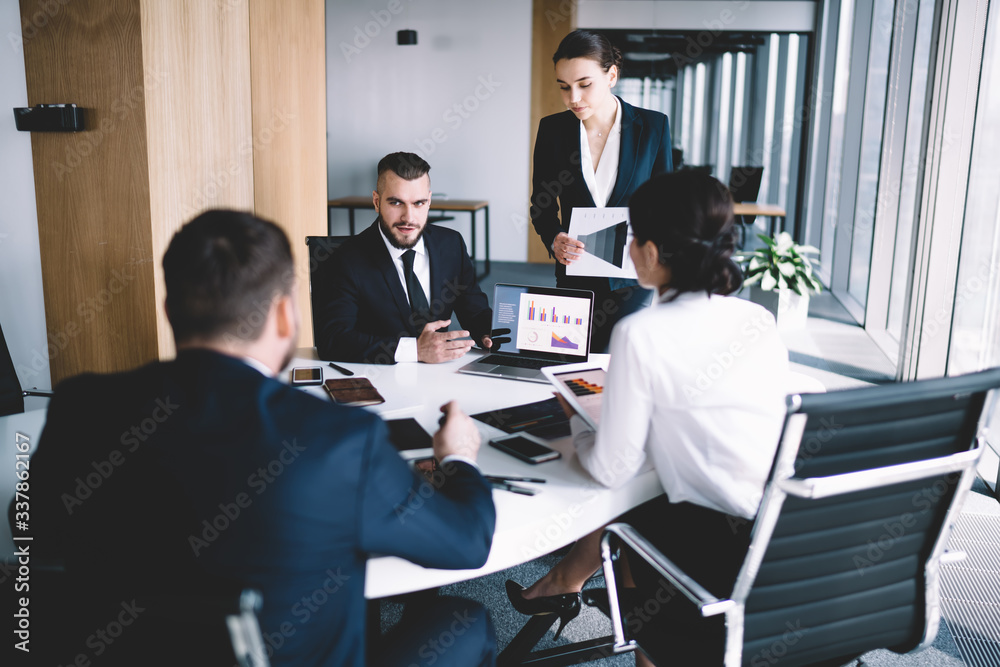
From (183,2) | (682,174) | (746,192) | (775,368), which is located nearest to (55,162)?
(183,2)

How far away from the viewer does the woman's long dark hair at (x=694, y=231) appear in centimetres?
153

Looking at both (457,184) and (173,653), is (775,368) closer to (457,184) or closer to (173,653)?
(173,653)

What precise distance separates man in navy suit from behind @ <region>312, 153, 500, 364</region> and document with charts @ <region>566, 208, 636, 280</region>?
1.32 feet

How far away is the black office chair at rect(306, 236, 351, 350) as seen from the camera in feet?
8.77

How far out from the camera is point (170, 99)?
3.02m

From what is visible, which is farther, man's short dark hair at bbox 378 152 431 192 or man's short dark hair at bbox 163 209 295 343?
man's short dark hair at bbox 378 152 431 192

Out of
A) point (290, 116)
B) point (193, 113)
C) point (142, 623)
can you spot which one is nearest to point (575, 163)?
point (193, 113)

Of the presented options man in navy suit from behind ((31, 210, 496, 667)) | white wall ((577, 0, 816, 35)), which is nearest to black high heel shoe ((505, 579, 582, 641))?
man in navy suit from behind ((31, 210, 496, 667))

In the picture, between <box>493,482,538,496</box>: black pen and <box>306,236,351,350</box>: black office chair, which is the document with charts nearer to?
<box>306,236,351,350</box>: black office chair

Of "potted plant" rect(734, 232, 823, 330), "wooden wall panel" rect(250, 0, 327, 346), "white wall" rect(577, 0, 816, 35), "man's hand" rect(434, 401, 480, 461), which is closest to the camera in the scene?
"man's hand" rect(434, 401, 480, 461)

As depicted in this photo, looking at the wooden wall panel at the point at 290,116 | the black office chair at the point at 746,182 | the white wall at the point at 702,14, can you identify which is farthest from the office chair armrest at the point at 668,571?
the white wall at the point at 702,14

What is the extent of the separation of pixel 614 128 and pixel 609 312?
2.39 feet

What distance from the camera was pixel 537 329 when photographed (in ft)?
7.72

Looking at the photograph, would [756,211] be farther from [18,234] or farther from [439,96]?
[18,234]
